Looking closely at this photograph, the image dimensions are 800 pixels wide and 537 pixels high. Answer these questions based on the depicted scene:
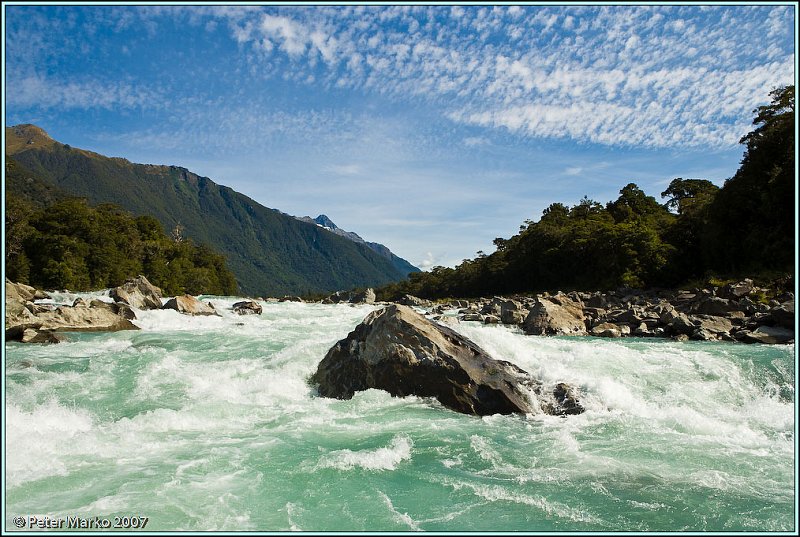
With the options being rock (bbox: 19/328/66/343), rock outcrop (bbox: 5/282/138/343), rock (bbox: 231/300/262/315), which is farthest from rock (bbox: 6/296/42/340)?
rock (bbox: 231/300/262/315)

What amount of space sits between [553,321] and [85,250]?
179ft

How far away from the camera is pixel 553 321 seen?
76.3ft

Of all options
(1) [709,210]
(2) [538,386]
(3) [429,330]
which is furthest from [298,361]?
(1) [709,210]

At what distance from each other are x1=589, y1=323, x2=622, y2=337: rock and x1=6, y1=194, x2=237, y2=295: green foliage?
5236 cm

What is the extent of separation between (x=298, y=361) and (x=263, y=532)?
23.2 feet

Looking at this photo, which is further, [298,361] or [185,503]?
[298,361]

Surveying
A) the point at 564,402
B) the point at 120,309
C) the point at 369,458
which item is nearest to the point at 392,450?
the point at 369,458

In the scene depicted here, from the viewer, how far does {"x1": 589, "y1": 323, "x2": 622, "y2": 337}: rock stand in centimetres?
2144

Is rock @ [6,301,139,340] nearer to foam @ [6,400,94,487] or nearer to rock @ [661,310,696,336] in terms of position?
foam @ [6,400,94,487]

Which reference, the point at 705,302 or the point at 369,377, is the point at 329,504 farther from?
the point at 705,302

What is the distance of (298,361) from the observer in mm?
11984

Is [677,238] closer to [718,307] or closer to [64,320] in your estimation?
[718,307]

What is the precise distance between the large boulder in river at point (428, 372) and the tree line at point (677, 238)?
21700 mm

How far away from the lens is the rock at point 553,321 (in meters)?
22.7
